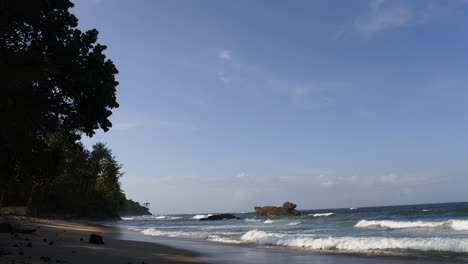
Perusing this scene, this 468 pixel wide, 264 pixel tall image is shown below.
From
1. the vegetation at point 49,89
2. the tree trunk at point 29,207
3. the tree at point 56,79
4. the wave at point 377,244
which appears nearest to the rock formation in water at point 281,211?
the tree trunk at point 29,207

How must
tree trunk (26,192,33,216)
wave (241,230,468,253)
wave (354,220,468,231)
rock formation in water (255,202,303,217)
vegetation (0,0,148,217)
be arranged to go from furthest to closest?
rock formation in water (255,202,303,217) → tree trunk (26,192,33,216) → wave (354,220,468,231) → wave (241,230,468,253) → vegetation (0,0,148,217)

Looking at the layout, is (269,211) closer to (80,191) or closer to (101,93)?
(80,191)

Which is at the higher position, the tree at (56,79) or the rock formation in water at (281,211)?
the tree at (56,79)

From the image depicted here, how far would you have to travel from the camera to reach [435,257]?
14969 mm

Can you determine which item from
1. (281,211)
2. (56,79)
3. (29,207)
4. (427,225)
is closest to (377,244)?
(56,79)

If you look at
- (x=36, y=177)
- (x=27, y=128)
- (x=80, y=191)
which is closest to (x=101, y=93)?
(x=27, y=128)

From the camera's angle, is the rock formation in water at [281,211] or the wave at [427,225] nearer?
the wave at [427,225]

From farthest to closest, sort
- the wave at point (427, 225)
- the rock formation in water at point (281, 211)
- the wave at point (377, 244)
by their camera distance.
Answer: the rock formation in water at point (281, 211)
the wave at point (427, 225)
the wave at point (377, 244)

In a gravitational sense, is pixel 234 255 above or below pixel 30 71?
below

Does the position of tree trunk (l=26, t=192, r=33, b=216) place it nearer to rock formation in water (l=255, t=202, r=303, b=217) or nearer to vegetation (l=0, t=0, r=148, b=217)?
vegetation (l=0, t=0, r=148, b=217)

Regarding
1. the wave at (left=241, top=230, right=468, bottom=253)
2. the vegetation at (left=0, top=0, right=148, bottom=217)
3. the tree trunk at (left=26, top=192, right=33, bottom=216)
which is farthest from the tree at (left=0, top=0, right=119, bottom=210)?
the tree trunk at (left=26, top=192, right=33, bottom=216)

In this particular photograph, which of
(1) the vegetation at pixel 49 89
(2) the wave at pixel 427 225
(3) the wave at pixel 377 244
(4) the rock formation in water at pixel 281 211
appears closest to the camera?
(1) the vegetation at pixel 49 89

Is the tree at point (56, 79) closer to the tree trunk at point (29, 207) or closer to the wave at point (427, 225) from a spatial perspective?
the wave at point (427, 225)

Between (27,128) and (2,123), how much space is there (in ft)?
2.36
